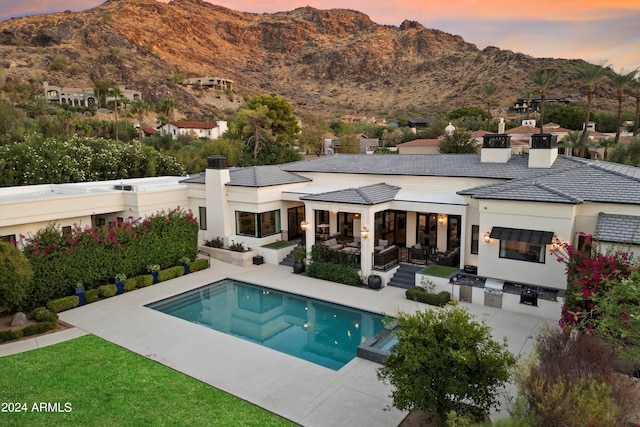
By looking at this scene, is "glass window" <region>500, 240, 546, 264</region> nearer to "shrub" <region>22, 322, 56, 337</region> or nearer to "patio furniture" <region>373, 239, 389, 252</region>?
"patio furniture" <region>373, 239, 389, 252</region>

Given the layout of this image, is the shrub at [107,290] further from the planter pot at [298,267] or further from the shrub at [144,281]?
the planter pot at [298,267]

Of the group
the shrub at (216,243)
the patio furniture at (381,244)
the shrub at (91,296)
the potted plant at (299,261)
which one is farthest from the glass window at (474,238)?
the shrub at (91,296)

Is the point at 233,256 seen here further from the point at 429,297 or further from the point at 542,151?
the point at 542,151

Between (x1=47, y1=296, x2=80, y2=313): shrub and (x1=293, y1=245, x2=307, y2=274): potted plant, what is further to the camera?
(x1=293, y1=245, x2=307, y2=274): potted plant

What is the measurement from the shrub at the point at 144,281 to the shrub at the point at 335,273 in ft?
26.2

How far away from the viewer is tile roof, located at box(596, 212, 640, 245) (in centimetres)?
1499

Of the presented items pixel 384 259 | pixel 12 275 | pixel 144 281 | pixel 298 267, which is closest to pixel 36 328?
pixel 12 275

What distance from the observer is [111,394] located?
1117 centimetres

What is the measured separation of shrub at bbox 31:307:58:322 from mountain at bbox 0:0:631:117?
100409 millimetres

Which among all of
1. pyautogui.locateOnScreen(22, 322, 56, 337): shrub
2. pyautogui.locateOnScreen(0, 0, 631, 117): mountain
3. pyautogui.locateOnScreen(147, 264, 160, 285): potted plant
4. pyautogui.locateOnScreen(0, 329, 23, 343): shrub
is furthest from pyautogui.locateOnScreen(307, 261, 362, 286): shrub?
pyautogui.locateOnScreen(0, 0, 631, 117): mountain

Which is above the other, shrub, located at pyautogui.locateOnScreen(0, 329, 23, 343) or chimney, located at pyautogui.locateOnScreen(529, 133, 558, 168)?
chimney, located at pyautogui.locateOnScreen(529, 133, 558, 168)

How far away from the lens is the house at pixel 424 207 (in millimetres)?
17391

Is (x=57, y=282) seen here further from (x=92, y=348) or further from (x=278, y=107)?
(x=278, y=107)

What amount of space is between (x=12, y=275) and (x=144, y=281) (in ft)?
20.6
